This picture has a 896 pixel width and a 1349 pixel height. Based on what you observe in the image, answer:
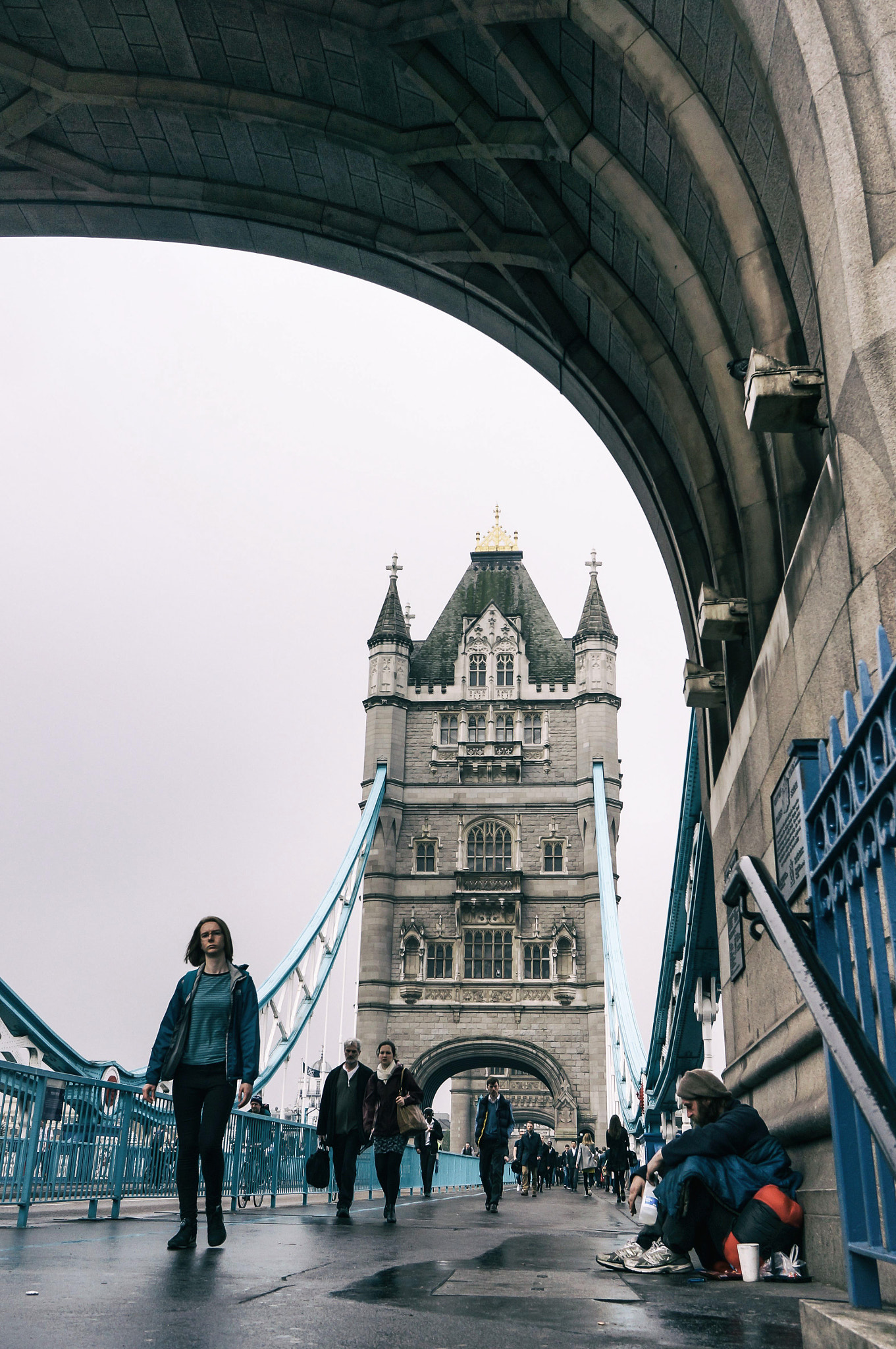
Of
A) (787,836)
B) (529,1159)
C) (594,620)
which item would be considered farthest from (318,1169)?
(594,620)

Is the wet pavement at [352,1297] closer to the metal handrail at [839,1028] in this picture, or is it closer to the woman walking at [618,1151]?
the metal handrail at [839,1028]

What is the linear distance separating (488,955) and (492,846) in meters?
4.09

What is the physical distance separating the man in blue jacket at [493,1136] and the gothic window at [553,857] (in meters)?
31.8

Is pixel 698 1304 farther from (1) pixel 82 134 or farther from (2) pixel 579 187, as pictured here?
(1) pixel 82 134

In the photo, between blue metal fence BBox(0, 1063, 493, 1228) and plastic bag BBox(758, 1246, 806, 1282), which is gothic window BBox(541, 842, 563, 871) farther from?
plastic bag BBox(758, 1246, 806, 1282)

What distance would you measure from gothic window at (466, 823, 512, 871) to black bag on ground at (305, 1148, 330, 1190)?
3537 cm

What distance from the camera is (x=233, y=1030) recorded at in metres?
4.64

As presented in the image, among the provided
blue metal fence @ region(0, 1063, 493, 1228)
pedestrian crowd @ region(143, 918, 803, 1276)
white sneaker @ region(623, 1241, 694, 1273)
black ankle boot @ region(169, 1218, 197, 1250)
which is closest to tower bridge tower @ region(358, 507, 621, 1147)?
blue metal fence @ region(0, 1063, 493, 1228)

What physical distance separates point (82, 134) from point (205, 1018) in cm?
639

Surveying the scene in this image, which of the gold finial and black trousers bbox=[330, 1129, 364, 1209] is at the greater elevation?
the gold finial

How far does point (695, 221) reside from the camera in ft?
18.3

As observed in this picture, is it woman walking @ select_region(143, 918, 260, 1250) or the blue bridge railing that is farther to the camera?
woman walking @ select_region(143, 918, 260, 1250)

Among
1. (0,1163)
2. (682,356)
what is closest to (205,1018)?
(0,1163)

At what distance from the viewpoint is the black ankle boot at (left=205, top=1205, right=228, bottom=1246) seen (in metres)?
4.44
